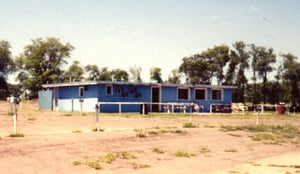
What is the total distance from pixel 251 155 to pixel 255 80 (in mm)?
69187

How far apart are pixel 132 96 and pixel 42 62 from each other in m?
50.4

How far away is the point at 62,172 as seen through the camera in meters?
9.92

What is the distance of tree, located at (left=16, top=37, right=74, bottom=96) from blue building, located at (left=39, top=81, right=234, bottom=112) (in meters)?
37.7

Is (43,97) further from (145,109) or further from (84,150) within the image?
(84,150)

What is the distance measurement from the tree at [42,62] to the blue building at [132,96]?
37.7 metres

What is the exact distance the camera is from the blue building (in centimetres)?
3884

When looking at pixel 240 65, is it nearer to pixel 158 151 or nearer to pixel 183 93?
pixel 183 93

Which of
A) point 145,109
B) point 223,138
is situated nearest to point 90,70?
point 145,109

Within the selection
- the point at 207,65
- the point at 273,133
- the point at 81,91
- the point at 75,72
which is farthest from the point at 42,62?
the point at 273,133

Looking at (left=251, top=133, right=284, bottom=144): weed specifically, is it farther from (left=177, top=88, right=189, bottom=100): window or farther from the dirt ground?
(left=177, top=88, right=189, bottom=100): window

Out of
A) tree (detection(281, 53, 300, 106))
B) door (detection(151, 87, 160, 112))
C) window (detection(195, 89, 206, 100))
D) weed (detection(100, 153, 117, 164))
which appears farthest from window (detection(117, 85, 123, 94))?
tree (detection(281, 53, 300, 106))

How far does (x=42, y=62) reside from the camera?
8700 centimetres

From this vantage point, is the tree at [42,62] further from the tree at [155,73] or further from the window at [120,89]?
the window at [120,89]

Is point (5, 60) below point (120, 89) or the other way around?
the other way around
